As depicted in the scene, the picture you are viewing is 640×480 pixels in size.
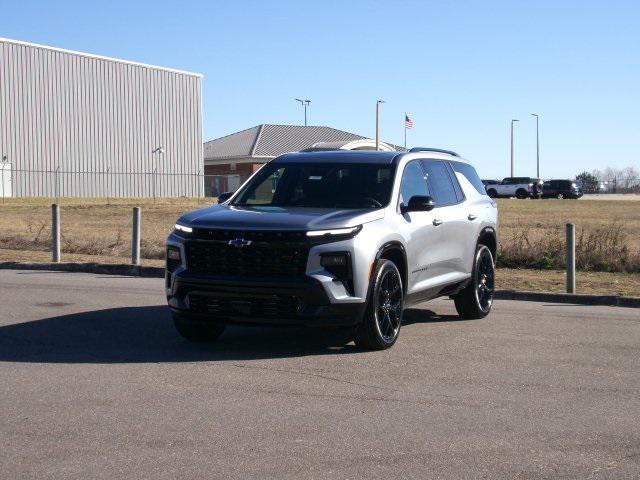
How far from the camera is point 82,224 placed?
33500 millimetres

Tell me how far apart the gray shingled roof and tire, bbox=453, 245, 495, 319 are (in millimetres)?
65843

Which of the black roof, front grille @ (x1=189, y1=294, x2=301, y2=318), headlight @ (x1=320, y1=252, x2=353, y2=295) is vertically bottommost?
front grille @ (x1=189, y1=294, x2=301, y2=318)

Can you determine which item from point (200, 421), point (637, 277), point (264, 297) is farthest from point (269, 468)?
point (637, 277)

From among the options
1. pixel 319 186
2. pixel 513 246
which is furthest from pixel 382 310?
pixel 513 246

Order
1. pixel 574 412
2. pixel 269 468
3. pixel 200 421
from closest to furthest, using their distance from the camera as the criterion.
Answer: pixel 269 468, pixel 200 421, pixel 574 412

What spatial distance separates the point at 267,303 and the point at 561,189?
7591 centimetres

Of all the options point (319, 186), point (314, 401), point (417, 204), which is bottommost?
point (314, 401)

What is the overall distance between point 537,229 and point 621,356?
20854 millimetres

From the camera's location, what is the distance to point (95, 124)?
61.8 metres

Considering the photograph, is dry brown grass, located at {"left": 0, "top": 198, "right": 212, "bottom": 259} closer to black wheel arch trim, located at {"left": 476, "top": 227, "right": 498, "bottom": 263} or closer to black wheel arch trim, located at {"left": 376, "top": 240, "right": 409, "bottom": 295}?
black wheel arch trim, located at {"left": 476, "top": 227, "right": 498, "bottom": 263}

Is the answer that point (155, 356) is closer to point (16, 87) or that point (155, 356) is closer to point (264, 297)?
point (264, 297)

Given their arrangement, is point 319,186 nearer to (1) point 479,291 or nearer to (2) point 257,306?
(2) point 257,306

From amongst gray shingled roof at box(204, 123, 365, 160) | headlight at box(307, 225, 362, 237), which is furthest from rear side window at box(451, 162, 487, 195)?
gray shingled roof at box(204, 123, 365, 160)

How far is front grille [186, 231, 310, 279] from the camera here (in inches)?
347
